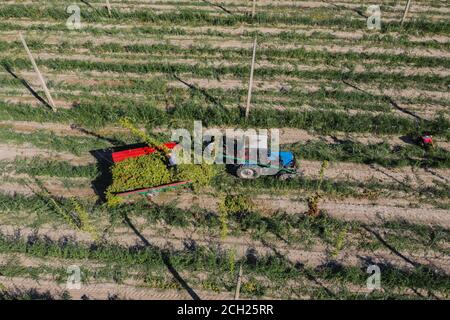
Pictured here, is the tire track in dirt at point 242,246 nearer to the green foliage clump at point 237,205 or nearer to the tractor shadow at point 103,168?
the green foliage clump at point 237,205

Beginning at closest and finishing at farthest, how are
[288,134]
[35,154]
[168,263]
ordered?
1. [168,263]
2. [35,154]
3. [288,134]

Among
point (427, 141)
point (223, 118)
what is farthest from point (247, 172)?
point (427, 141)

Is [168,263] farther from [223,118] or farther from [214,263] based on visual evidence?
[223,118]

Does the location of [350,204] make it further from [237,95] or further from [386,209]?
[237,95]

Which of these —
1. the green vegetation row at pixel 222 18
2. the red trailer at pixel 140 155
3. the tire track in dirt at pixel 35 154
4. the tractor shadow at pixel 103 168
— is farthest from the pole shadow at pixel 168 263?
the green vegetation row at pixel 222 18

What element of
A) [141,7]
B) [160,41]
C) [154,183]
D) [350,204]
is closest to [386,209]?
[350,204]

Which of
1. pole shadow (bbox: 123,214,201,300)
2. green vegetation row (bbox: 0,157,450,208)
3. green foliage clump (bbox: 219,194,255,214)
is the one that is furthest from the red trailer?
green foliage clump (bbox: 219,194,255,214)
